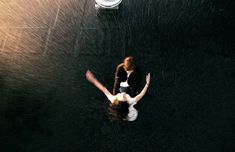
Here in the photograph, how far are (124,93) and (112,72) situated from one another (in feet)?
4.09

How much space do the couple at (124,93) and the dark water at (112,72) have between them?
17.5 inches

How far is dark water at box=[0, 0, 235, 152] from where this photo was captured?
4.91 metres

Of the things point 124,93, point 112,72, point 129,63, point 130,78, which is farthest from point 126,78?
point 112,72

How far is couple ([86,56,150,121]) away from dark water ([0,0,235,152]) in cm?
44

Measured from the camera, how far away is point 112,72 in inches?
217

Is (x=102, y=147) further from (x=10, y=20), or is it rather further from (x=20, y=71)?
(x=10, y=20)

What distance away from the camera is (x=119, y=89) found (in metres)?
4.91

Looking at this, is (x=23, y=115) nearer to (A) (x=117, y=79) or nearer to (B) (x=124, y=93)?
(A) (x=117, y=79)

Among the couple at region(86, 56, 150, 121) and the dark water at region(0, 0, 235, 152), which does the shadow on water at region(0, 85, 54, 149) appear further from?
the couple at region(86, 56, 150, 121)

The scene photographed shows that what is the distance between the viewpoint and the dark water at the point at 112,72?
491 centimetres

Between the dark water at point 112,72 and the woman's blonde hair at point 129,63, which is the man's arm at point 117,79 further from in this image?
the dark water at point 112,72

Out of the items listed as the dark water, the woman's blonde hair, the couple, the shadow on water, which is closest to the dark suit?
the couple

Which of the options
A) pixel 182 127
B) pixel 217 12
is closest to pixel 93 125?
pixel 182 127

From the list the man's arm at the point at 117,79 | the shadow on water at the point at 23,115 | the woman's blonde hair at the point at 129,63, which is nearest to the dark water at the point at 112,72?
the shadow on water at the point at 23,115
